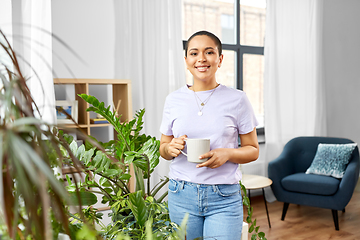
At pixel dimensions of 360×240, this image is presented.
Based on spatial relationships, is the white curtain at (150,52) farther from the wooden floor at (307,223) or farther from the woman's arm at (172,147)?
the woman's arm at (172,147)

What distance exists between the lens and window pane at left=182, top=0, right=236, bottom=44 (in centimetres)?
380

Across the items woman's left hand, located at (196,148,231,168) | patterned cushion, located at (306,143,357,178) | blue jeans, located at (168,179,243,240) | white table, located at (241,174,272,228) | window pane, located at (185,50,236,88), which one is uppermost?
window pane, located at (185,50,236,88)

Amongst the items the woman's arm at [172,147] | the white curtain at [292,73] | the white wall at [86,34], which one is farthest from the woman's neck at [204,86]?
the white curtain at [292,73]

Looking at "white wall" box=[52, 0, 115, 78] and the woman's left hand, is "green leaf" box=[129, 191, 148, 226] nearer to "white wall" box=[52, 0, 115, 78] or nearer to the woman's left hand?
the woman's left hand

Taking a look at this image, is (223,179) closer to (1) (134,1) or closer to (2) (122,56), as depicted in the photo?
(2) (122,56)

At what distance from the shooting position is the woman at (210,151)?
122 cm

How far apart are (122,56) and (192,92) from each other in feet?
6.48

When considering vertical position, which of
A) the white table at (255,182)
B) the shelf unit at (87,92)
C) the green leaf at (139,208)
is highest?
the shelf unit at (87,92)

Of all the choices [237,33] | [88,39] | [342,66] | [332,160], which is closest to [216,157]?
[88,39]

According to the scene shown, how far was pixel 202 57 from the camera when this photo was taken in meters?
1.26

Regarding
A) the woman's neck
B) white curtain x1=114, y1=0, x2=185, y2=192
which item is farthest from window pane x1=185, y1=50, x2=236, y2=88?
the woman's neck

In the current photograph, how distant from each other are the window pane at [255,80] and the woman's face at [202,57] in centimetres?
308

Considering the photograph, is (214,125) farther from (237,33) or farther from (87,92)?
(237,33)

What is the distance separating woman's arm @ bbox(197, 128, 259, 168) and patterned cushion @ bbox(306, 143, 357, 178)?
2.42m
